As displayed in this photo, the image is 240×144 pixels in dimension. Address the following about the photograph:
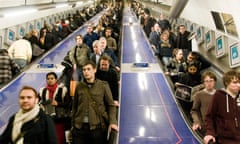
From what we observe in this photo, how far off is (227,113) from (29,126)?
2.19 metres

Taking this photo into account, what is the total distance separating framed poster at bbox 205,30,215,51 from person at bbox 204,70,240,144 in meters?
7.74

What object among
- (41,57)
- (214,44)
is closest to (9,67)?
(41,57)

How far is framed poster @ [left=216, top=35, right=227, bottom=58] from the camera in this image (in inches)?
378

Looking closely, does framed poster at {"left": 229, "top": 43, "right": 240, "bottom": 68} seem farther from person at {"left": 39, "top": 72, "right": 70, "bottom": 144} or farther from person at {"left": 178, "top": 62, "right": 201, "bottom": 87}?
Result: person at {"left": 39, "top": 72, "right": 70, "bottom": 144}

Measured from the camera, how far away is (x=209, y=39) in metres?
11.2

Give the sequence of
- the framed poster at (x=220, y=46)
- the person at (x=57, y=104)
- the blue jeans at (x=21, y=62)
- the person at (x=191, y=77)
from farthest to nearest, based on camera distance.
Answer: the blue jeans at (x=21, y=62) < the framed poster at (x=220, y=46) < the person at (x=191, y=77) < the person at (x=57, y=104)

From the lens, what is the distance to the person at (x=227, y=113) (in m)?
3.41

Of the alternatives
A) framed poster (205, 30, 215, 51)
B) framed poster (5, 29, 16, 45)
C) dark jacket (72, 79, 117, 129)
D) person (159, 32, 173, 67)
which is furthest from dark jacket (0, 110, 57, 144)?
framed poster (5, 29, 16, 45)

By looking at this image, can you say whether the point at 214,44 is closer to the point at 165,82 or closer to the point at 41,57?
the point at 165,82

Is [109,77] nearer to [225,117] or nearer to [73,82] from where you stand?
[73,82]

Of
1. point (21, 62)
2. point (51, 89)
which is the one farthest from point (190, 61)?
point (21, 62)

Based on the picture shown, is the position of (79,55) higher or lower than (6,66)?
higher

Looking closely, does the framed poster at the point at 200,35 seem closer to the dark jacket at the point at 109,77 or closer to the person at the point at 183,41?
the person at the point at 183,41

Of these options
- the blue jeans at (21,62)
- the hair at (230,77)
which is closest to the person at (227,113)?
the hair at (230,77)
